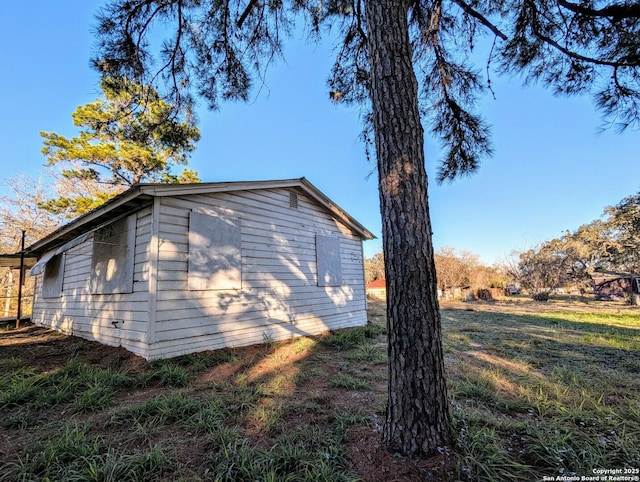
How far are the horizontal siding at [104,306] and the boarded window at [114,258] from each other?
16 centimetres

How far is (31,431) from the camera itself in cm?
261

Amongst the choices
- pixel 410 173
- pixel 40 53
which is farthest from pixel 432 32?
pixel 40 53

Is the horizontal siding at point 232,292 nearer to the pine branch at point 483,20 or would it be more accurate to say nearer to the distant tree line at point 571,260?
the pine branch at point 483,20

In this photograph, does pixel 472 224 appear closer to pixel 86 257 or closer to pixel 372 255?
pixel 372 255

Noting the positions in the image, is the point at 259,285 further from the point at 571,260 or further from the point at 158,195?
the point at 571,260

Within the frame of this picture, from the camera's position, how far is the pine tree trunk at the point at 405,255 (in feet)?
6.42

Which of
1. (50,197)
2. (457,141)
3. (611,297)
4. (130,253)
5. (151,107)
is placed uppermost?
(50,197)

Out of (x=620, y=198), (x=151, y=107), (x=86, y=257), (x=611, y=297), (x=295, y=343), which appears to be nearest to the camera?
(x=151, y=107)

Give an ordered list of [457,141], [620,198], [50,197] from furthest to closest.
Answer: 1. [620,198]
2. [50,197]
3. [457,141]

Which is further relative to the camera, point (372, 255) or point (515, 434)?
point (372, 255)

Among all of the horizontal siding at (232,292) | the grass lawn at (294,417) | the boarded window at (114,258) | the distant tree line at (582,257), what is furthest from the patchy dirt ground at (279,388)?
the distant tree line at (582,257)

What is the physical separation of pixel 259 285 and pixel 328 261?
2.44 m

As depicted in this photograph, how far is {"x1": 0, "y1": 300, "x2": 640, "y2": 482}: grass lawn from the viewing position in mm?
1875

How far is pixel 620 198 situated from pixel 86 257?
96.4 feet
